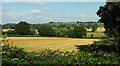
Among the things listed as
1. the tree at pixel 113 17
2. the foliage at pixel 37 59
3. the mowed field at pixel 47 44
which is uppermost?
the tree at pixel 113 17

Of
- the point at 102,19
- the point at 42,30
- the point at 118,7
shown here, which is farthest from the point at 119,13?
the point at 42,30

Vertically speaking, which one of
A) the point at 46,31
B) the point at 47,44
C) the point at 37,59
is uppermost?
the point at 46,31

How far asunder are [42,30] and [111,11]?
2468 inches

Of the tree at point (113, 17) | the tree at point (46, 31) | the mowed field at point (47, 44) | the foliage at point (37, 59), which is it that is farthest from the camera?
the tree at point (46, 31)

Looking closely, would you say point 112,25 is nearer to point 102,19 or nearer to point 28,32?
point 102,19

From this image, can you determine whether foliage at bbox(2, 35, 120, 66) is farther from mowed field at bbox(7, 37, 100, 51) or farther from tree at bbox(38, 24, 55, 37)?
tree at bbox(38, 24, 55, 37)

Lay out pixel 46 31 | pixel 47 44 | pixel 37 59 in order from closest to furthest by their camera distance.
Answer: pixel 37 59
pixel 47 44
pixel 46 31

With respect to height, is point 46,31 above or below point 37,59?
above

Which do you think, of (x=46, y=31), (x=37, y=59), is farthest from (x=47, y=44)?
(x=46, y=31)

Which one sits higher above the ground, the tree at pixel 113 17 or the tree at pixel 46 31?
the tree at pixel 113 17

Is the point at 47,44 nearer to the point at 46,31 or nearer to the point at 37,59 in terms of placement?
the point at 37,59

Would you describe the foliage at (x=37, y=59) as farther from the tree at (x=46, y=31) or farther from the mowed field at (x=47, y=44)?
the tree at (x=46, y=31)

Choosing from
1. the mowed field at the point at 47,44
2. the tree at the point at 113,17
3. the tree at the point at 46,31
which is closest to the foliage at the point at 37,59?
the tree at the point at 113,17

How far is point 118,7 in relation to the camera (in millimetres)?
13336
